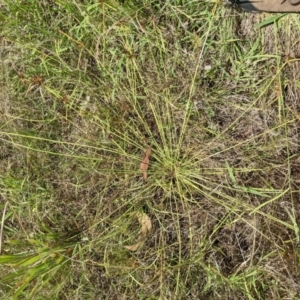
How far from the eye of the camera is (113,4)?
1927 mm

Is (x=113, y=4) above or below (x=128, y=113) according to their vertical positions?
above

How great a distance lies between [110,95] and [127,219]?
0.51 meters

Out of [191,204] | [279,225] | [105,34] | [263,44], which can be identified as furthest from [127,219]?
[263,44]

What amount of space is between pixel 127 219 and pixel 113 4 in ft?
2.83

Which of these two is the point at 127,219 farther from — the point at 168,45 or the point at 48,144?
the point at 168,45

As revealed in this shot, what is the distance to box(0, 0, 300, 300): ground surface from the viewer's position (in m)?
1.92

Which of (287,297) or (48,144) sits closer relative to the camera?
(287,297)

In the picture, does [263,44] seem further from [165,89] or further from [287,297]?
[287,297]

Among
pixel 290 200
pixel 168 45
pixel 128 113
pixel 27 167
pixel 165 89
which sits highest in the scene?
pixel 168 45

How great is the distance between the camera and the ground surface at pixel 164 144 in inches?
75.4

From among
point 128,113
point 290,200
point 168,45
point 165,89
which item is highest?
point 168,45

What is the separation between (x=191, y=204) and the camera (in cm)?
197

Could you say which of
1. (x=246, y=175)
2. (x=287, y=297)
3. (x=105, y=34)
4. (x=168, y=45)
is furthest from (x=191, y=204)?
(x=105, y=34)

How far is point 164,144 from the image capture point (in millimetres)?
1929
